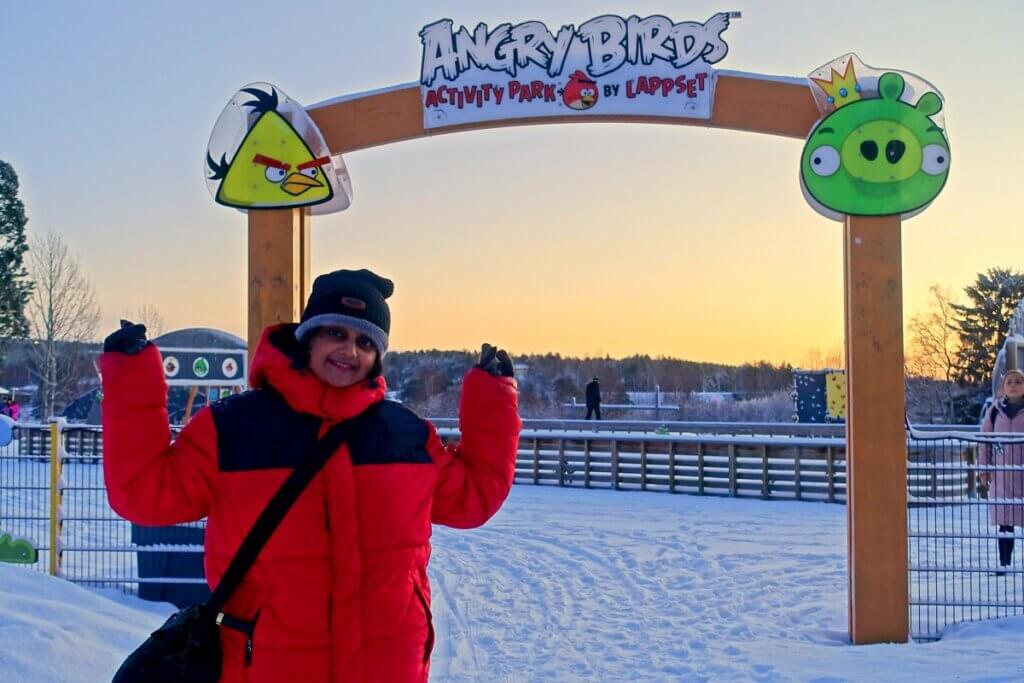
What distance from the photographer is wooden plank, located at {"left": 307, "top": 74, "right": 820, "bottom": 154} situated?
20.6 ft

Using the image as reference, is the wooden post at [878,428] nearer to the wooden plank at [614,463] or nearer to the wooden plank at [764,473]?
the wooden plank at [764,473]

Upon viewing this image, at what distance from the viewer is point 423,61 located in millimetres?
6395

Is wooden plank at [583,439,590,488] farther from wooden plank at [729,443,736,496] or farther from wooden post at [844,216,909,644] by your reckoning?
wooden post at [844,216,909,644]

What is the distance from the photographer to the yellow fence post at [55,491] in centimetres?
740

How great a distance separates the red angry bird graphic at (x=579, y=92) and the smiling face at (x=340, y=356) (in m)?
4.04

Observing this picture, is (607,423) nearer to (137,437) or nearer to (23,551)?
(23,551)

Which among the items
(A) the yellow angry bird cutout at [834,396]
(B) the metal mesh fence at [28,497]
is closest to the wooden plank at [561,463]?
(B) the metal mesh fence at [28,497]

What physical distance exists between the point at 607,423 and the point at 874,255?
1963cm

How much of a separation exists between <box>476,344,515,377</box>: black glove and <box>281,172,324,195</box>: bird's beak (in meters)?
3.51

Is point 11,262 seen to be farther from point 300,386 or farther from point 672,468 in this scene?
point 300,386

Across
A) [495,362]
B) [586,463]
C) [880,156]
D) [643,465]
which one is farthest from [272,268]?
[586,463]

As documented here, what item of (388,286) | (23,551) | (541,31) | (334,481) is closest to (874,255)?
(541,31)

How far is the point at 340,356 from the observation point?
2.57 meters

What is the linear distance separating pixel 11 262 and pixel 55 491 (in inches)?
1246
